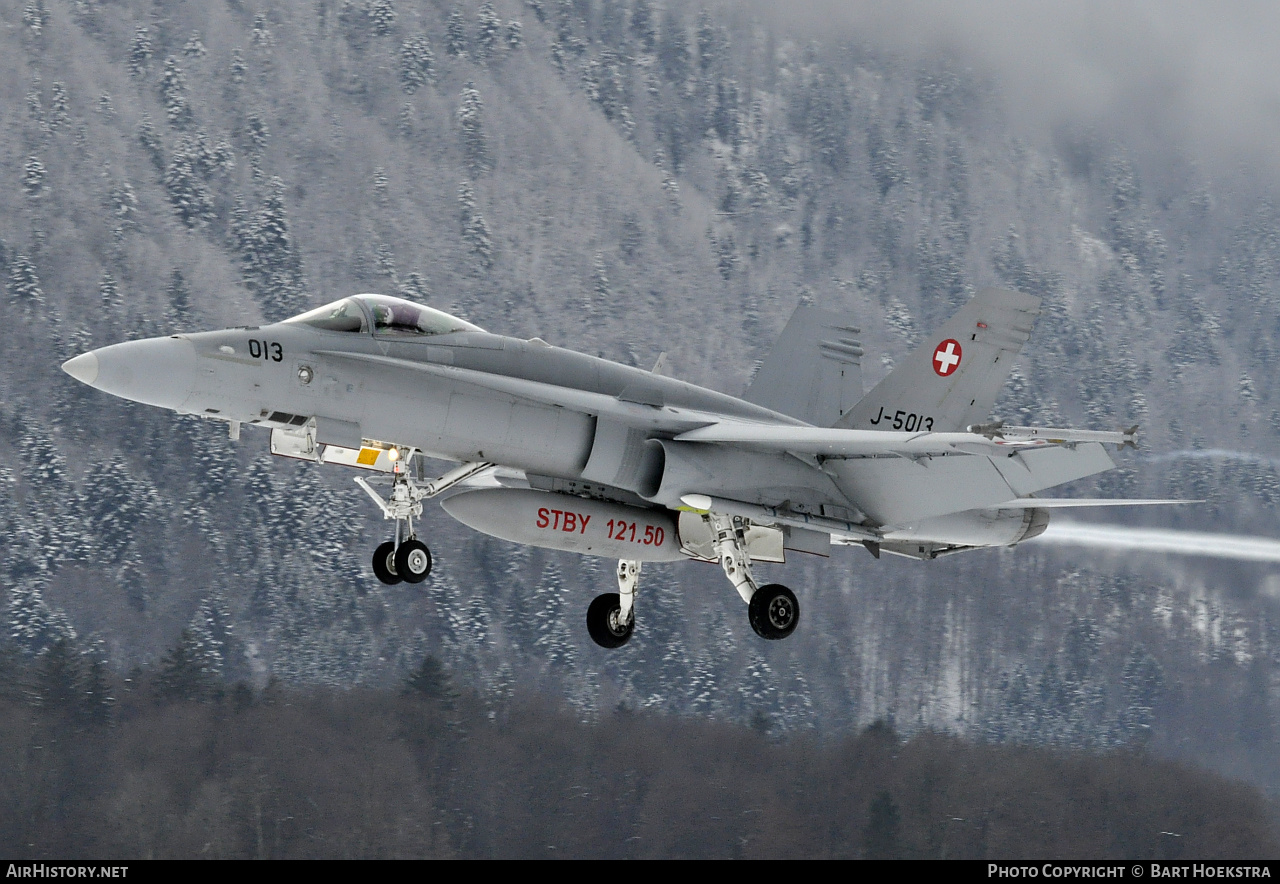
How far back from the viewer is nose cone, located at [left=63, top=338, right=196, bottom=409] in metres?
13.9

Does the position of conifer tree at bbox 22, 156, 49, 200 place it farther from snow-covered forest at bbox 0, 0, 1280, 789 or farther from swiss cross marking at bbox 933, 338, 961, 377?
swiss cross marking at bbox 933, 338, 961, 377

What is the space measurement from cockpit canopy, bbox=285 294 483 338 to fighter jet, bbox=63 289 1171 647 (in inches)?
0.7

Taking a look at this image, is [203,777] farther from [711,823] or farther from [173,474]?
[173,474]

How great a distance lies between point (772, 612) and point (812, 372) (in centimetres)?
442

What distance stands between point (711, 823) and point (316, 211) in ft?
235

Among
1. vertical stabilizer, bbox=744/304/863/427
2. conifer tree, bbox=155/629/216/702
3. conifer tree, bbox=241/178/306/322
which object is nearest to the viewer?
vertical stabilizer, bbox=744/304/863/427

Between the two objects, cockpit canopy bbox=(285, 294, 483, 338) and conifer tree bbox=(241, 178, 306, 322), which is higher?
conifer tree bbox=(241, 178, 306, 322)

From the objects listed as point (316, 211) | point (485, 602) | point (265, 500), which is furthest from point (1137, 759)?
point (316, 211)

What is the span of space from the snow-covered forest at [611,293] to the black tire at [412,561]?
20.4m

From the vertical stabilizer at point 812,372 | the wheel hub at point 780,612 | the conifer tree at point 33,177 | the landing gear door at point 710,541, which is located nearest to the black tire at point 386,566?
the landing gear door at point 710,541

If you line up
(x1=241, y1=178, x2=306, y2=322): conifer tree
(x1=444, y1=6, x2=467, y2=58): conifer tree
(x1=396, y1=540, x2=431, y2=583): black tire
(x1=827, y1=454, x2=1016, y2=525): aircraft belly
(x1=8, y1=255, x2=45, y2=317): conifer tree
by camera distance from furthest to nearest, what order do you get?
(x1=444, y1=6, x2=467, y2=58): conifer tree < (x1=241, y1=178, x2=306, y2=322): conifer tree < (x1=8, y1=255, x2=45, y2=317): conifer tree < (x1=827, y1=454, x2=1016, y2=525): aircraft belly < (x1=396, y1=540, x2=431, y2=583): black tire

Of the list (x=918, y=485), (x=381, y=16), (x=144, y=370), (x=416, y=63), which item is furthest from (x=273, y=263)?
(x=144, y=370)

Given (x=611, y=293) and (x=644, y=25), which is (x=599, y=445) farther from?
(x=644, y=25)

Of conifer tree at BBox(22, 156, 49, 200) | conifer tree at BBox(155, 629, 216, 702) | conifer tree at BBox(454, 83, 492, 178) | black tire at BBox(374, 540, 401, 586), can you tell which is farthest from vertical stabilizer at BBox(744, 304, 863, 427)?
conifer tree at BBox(454, 83, 492, 178)
